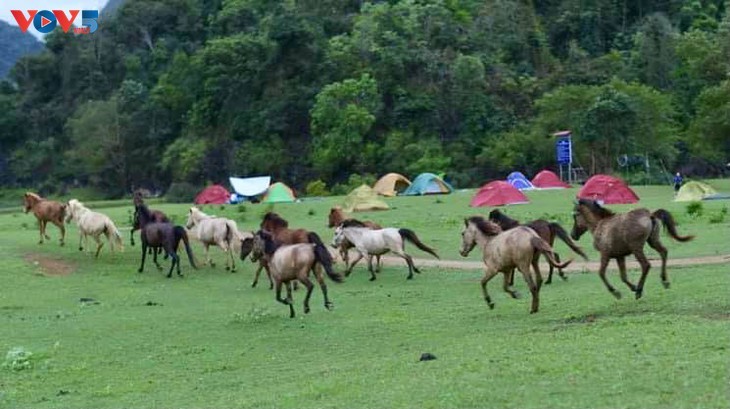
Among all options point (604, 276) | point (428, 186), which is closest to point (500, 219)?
point (604, 276)

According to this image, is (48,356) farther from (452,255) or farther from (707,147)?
(707,147)

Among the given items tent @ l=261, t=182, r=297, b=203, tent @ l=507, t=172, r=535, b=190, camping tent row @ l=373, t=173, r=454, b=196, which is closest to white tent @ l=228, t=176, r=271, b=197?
tent @ l=261, t=182, r=297, b=203

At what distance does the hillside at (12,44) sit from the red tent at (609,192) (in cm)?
11503

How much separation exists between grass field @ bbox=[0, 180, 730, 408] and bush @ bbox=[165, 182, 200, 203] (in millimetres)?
36915

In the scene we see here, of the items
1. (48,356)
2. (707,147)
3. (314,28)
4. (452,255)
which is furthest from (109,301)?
(314,28)

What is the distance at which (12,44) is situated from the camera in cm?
14075

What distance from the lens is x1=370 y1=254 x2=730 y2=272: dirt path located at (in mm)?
19438

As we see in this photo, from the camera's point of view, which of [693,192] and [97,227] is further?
[693,192]

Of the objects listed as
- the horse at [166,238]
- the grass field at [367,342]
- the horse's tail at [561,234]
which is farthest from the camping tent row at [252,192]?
the horse's tail at [561,234]

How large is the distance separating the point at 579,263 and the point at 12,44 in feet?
437

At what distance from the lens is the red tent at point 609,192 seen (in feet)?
118

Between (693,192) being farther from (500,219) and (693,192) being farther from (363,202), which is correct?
(500,219)

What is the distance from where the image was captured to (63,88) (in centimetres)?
8819

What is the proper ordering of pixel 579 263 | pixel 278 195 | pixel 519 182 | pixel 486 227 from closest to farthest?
pixel 486 227 < pixel 579 263 < pixel 519 182 < pixel 278 195
